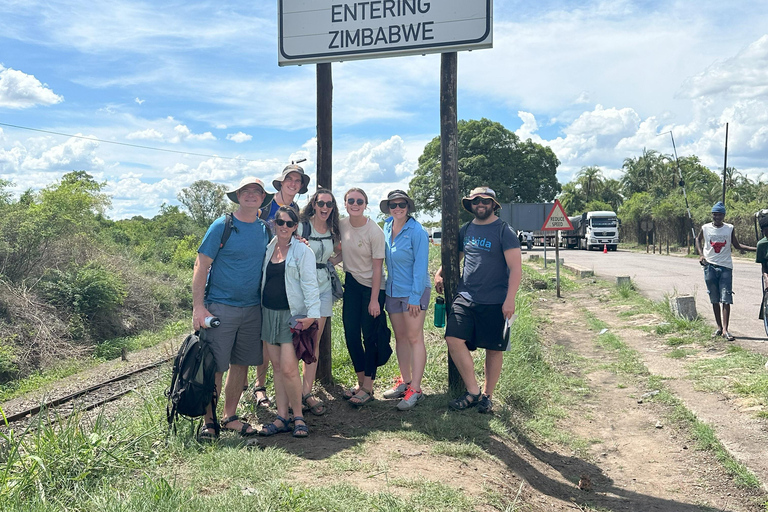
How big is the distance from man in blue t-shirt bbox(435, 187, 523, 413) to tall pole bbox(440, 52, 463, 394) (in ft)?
1.15

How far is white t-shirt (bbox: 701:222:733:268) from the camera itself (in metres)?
8.53

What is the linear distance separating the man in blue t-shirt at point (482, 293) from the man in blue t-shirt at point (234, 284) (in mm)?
1686

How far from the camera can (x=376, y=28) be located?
5.62m

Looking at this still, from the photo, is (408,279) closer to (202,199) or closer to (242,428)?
(242,428)

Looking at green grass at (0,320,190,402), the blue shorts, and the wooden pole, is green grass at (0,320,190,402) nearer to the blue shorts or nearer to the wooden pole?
the wooden pole

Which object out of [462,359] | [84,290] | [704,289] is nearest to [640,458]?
[462,359]

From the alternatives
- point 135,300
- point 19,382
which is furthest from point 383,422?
point 135,300

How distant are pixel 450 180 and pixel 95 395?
22.2 ft

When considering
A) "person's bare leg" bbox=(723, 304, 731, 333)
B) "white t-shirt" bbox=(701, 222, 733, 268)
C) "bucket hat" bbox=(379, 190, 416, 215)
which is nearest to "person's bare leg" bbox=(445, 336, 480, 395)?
"bucket hat" bbox=(379, 190, 416, 215)

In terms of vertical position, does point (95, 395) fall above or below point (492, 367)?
below

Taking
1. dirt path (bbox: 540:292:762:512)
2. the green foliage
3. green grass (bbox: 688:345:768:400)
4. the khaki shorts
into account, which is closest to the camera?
dirt path (bbox: 540:292:762:512)

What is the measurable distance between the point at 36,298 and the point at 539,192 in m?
41.4

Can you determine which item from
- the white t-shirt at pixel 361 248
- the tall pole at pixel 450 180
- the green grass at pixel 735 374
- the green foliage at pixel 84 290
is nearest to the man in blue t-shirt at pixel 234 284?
the white t-shirt at pixel 361 248

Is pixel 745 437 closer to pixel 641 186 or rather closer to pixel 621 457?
pixel 621 457
